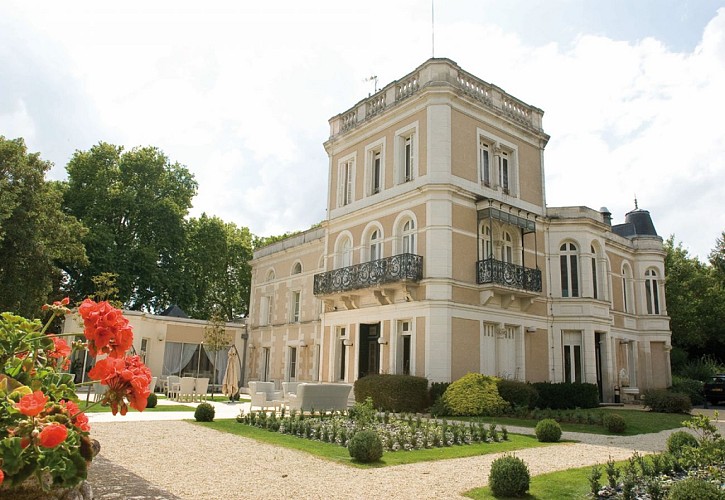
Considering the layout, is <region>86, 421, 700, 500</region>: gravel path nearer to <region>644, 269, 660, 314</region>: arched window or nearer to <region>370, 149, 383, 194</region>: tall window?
<region>370, 149, 383, 194</region>: tall window

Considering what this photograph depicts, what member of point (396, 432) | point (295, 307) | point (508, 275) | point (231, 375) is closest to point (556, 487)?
point (396, 432)

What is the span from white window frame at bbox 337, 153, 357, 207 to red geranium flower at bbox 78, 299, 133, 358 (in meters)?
19.8

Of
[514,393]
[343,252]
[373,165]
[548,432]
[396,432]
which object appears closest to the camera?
[548,432]

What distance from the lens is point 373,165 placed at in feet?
73.6

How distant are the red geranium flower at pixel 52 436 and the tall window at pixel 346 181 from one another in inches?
812

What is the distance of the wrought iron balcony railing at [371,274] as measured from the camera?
18281mm

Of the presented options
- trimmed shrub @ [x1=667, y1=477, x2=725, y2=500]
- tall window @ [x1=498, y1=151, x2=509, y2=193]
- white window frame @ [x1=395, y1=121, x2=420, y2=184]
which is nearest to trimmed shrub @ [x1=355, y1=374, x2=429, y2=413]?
white window frame @ [x1=395, y1=121, x2=420, y2=184]

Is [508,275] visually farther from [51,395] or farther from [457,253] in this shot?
[51,395]

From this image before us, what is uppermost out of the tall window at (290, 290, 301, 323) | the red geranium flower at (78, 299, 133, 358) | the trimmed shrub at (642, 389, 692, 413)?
the tall window at (290, 290, 301, 323)

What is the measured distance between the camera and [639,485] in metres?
6.40

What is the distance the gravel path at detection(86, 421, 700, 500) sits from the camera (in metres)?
6.61

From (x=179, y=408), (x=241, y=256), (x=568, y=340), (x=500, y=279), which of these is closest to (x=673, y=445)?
(x=500, y=279)

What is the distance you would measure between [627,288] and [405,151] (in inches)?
551

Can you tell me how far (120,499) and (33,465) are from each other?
345cm
